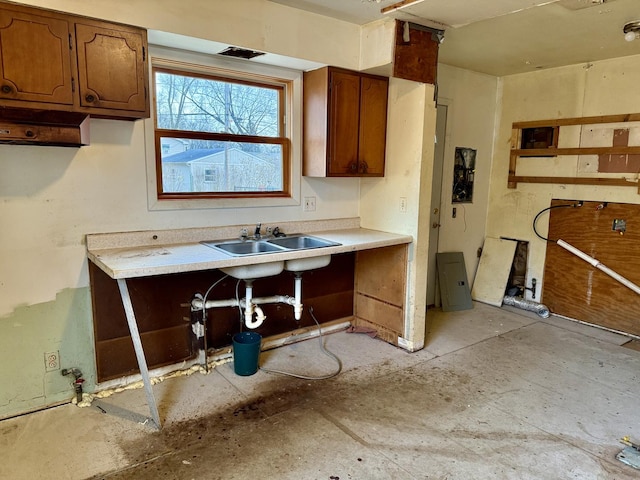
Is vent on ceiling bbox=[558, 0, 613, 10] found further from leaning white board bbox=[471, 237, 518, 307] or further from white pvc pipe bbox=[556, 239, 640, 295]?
leaning white board bbox=[471, 237, 518, 307]

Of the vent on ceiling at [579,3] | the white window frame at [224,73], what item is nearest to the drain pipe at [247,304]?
the white window frame at [224,73]

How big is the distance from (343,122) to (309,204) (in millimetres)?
713

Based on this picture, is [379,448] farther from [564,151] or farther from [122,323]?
[564,151]

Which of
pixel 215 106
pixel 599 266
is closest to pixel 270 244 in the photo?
pixel 215 106

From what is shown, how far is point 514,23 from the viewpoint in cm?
301

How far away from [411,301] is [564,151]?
7.48ft

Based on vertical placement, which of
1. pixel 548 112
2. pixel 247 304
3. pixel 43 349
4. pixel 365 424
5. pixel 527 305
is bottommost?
pixel 365 424

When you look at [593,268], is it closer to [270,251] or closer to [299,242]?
[299,242]

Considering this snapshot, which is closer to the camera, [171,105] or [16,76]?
[16,76]

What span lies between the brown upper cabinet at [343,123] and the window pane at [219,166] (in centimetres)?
29

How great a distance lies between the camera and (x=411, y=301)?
135 inches

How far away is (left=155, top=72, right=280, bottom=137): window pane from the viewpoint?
111 inches

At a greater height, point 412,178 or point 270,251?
point 412,178

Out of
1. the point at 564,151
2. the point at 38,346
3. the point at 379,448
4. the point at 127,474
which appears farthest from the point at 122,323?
the point at 564,151
